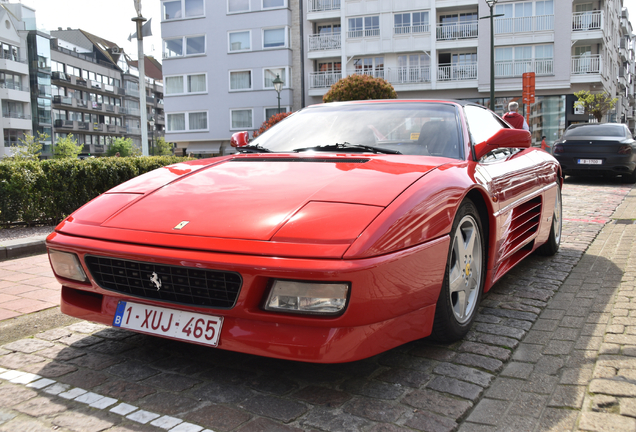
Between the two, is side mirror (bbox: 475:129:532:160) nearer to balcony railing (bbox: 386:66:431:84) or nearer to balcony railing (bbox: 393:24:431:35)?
balcony railing (bbox: 386:66:431:84)

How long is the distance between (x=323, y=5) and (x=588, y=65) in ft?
53.5

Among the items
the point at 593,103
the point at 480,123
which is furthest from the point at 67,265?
the point at 593,103

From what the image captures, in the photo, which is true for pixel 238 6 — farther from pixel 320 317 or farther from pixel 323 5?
pixel 320 317

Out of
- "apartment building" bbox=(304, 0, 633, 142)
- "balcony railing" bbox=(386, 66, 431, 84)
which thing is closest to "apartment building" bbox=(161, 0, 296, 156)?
"apartment building" bbox=(304, 0, 633, 142)

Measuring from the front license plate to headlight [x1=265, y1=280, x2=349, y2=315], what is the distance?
28 cm

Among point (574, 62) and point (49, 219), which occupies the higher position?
point (574, 62)

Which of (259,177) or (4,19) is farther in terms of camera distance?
(4,19)

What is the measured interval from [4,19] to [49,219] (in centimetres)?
6438

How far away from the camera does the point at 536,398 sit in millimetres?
2262

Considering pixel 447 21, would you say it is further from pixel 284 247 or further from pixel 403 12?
pixel 284 247

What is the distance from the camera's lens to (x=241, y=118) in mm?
37906

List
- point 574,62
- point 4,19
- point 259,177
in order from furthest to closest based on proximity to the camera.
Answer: point 4,19, point 574,62, point 259,177

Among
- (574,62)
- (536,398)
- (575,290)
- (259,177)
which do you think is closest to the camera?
(536,398)

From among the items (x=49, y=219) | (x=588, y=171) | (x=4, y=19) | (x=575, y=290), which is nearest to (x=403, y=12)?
(x=588, y=171)
